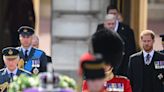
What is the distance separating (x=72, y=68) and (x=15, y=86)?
7.78m

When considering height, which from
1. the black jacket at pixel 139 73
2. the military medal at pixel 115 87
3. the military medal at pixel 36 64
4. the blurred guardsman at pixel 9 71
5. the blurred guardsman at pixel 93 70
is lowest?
the black jacket at pixel 139 73

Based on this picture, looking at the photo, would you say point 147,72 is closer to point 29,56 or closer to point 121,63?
point 121,63

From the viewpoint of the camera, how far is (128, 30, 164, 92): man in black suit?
28.1 ft

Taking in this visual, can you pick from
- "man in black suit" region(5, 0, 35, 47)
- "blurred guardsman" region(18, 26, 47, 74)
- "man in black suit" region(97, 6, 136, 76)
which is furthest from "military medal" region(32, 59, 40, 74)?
"man in black suit" region(5, 0, 35, 47)

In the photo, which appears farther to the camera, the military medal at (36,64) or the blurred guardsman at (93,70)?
the military medal at (36,64)

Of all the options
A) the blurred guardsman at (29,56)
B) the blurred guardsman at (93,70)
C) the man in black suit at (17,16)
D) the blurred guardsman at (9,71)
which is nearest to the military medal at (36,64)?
the blurred guardsman at (29,56)

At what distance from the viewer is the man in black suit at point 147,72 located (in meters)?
8.55

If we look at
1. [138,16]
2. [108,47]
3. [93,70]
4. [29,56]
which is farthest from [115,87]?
[138,16]

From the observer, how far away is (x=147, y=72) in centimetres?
857

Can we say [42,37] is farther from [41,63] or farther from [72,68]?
[41,63]

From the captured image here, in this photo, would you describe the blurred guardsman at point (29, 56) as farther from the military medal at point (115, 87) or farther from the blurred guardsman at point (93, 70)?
the blurred guardsman at point (93, 70)

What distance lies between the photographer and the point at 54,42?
37.9 ft

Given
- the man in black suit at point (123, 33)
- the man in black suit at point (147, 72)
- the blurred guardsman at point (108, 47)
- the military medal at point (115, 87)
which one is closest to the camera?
the blurred guardsman at point (108, 47)

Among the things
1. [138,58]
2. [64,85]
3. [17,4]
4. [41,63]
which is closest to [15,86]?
[64,85]
